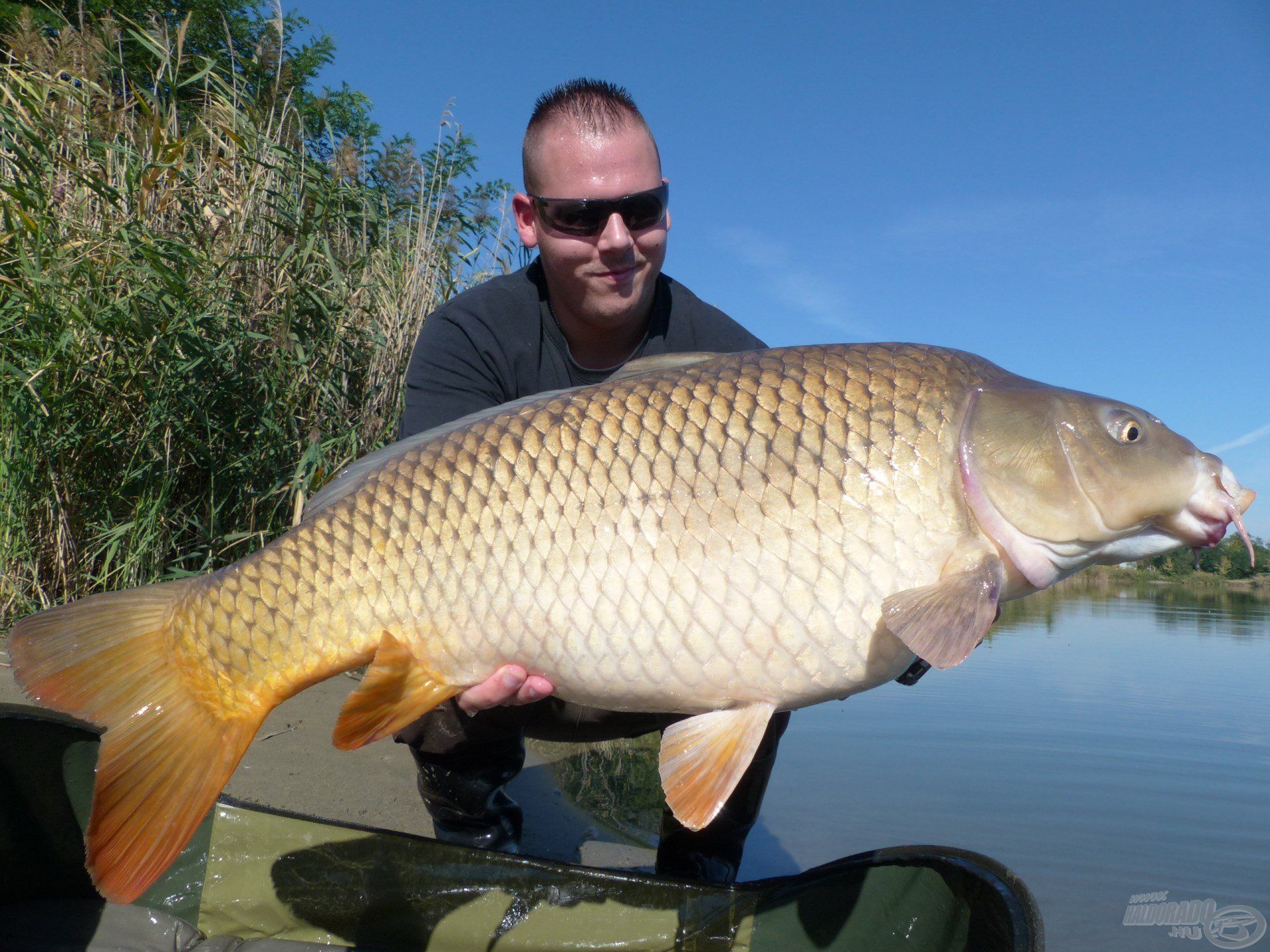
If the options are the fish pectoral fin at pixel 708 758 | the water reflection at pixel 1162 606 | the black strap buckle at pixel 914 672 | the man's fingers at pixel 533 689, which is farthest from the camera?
the water reflection at pixel 1162 606

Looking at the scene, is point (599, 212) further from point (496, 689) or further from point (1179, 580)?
point (1179, 580)

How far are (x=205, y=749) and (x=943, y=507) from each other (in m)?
1.10

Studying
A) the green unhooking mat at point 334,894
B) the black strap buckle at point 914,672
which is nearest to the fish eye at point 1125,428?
the black strap buckle at point 914,672

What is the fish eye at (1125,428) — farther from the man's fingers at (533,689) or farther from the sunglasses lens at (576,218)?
the sunglasses lens at (576,218)

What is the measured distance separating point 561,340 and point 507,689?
106 cm

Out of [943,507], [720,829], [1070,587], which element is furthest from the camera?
[1070,587]

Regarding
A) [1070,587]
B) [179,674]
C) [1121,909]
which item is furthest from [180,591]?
[1070,587]

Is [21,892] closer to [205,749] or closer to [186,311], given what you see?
[205,749]

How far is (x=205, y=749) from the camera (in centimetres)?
132

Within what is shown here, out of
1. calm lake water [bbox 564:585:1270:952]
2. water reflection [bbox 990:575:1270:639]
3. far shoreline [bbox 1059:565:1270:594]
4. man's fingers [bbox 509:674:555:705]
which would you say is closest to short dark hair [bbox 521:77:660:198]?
man's fingers [bbox 509:674:555:705]

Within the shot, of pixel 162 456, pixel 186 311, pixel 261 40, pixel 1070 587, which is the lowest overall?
pixel 1070 587

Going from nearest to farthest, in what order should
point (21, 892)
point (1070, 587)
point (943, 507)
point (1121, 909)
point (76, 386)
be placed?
point (943, 507) < point (21, 892) < point (1121, 909) < point (76, 386) < point (1070, 587)

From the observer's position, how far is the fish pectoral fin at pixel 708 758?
1.29 metres

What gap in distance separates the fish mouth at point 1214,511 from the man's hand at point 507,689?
3.10 feet
